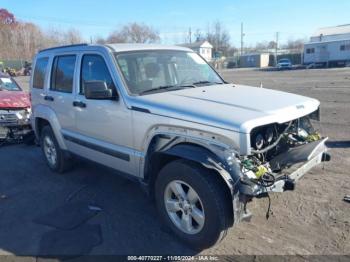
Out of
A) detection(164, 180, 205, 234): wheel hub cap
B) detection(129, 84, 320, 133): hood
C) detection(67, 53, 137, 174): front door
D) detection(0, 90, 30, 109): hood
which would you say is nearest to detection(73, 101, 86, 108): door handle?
detection(67, 53, 137, 174): front door

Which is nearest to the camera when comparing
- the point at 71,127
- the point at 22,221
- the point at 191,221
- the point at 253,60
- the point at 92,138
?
the point at 191,221

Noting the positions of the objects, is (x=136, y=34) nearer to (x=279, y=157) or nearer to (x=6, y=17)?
(x=6, y=17)

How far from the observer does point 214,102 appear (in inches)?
148

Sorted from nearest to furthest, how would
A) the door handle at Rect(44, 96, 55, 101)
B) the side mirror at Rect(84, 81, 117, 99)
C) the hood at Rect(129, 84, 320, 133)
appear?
the hood at Rect(129, 84, 320, 133) < the side mirror at Rect(84, 81, 117, 99) < the door handle at Rect(44, 96, 55, 101)

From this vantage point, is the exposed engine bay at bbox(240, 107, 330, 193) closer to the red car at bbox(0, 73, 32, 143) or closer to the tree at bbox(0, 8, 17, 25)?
the red car at bbox(0, 73, 32, 143)

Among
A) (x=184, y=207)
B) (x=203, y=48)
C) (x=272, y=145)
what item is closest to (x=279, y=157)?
(x=272, y=145)

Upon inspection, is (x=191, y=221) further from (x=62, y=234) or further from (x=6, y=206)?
(x=6, y=206)

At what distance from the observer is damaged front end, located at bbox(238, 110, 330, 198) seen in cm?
325

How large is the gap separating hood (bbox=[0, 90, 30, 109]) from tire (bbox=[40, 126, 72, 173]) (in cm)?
259

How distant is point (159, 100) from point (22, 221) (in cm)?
243

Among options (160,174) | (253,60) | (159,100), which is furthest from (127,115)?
(253,60)

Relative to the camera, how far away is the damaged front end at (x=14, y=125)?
8367mm

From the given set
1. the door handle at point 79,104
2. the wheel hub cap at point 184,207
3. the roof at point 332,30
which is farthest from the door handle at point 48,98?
the roof at point 332,30

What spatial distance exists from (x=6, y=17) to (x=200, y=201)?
95.0 m
